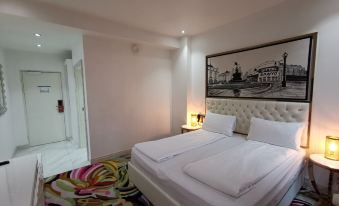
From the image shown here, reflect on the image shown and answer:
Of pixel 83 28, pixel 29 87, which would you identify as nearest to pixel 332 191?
pixel 83 28

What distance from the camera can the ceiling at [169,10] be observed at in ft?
7.70

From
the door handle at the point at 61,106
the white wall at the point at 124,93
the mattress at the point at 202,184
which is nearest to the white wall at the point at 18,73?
the door handle at the point at 61,106

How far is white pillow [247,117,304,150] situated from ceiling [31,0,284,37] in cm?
174

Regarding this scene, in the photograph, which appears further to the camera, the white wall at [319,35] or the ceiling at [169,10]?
the ceiling at [169,10]

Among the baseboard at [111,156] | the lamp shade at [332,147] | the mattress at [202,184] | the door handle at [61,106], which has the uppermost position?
the door handle at [61,106]

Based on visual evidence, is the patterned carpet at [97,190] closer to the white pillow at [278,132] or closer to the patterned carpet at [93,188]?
the patterned carpet at [93,188]

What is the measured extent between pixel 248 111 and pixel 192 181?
1.83 metres

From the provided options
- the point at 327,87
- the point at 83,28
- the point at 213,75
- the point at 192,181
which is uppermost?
the point at 83,28

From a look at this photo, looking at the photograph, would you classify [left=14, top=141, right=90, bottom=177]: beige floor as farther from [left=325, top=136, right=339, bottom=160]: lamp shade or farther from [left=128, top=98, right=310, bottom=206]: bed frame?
[left=325, top=136, right=339, bottom=160]: lamp shade

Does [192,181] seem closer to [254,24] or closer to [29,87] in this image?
[254,24]

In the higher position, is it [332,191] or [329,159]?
[329,159]

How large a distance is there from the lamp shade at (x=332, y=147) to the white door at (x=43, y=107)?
5.50 meters

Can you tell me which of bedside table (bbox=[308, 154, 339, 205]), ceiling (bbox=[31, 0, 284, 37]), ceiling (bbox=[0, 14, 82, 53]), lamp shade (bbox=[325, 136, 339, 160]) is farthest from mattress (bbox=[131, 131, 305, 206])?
ceiling (bbox=[0, 14, 82, 53])

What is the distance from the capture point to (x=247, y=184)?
147 cm
